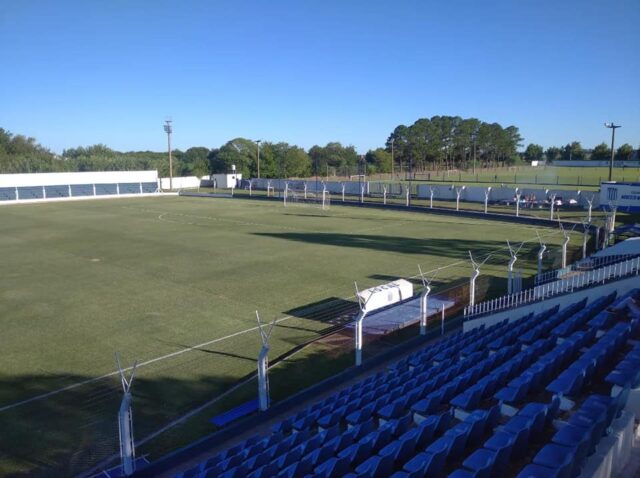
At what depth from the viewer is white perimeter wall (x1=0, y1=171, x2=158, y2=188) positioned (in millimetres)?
70688

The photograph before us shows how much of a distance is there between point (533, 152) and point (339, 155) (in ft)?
234

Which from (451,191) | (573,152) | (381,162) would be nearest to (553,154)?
(573,152)

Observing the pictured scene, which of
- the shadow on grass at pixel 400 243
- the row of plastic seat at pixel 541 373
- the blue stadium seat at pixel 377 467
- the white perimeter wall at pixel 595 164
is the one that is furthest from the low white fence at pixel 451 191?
the blue stadium seat at pixel 377 467

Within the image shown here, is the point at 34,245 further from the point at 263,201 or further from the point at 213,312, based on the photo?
the point at 263,201

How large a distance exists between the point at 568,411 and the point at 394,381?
3.85 m

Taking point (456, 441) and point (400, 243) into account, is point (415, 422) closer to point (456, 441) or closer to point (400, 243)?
point (456, 441)

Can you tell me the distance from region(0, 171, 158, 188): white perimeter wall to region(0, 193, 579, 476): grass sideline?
91.6ft

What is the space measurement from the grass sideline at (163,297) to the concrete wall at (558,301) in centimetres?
521

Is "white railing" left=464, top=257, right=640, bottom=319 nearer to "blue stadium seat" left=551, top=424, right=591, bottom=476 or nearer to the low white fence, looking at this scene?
"blue stadium seat" left=551, top=424, right=591, bottom=476

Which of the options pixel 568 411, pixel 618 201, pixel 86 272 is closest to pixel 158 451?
pixel 568 411

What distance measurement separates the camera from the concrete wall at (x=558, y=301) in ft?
46.0

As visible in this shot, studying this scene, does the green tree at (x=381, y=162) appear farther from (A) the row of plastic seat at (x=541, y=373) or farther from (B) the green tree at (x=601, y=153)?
(A) the row of plastic seat at (x=541, y=373)

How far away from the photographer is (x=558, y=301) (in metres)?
14.8

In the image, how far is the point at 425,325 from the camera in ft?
52.7
